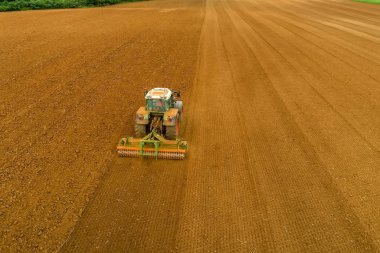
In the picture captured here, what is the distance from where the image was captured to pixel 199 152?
8562 mm

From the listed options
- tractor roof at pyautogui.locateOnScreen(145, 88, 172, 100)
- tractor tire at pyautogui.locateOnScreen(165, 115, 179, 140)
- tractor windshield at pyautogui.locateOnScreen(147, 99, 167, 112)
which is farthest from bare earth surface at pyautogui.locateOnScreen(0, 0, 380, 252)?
tractor roof at pyautogui.locateOnScreen(145, 88, 172, 100)

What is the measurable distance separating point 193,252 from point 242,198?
1833 millimetres

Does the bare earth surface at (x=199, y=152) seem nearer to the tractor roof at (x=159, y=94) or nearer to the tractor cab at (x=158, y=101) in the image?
the tractor cab at (x=158, y=101)

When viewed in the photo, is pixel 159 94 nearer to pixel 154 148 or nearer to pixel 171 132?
pixel 171 132

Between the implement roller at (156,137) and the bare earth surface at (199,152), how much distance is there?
268 mm

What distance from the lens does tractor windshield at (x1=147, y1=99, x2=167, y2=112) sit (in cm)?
819

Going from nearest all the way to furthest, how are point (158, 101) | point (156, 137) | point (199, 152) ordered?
point (156, 137) → point (158, 101) → point (199, 152)

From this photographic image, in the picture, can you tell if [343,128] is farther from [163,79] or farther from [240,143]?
[163,79]

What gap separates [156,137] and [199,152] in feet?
4.33

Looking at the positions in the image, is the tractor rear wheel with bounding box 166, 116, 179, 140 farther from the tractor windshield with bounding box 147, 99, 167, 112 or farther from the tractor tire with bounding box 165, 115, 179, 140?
the tractor windshield with bounding box 147, 99, 167, 112

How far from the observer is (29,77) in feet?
46.2

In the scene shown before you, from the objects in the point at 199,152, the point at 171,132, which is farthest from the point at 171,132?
the point at 199,152

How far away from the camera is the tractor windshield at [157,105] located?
819 centimetres

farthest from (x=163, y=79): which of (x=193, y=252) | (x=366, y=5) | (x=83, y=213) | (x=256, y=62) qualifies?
(x=366, y=5)
